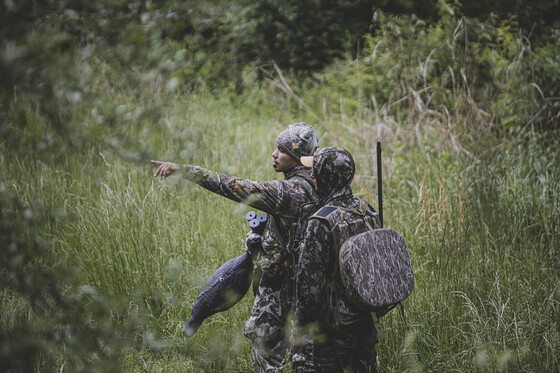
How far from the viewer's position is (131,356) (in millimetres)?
3523

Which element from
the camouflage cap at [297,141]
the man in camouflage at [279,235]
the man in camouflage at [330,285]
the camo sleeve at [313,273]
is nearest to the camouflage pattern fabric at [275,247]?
the man in camouflage at [279,235]

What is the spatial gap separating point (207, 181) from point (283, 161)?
484 millimetres

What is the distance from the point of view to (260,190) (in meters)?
2.69

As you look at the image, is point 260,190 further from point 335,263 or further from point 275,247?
point 335,263

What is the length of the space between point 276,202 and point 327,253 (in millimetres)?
433

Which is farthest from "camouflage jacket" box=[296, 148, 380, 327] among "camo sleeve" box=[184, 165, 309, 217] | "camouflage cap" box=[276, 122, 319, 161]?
"camouflage cap" box=[276, 122, 319, 161]

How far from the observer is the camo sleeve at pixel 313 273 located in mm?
2457

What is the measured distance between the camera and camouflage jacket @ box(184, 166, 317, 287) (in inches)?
106

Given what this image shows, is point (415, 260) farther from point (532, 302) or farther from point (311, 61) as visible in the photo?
point (311, 61)

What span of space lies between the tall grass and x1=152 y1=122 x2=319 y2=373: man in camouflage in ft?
0.73

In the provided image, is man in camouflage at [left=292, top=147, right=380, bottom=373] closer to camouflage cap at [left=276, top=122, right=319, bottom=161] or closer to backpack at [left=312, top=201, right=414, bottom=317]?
backpack at [left=312, top=201, right=414, bottom=317]

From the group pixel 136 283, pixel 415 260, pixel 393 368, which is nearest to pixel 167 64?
pixel 393 368

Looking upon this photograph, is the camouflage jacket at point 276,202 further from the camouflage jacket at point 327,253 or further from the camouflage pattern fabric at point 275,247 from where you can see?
the camouflage jacket at point 327,253

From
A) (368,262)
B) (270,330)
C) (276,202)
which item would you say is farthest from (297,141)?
(270,330)
